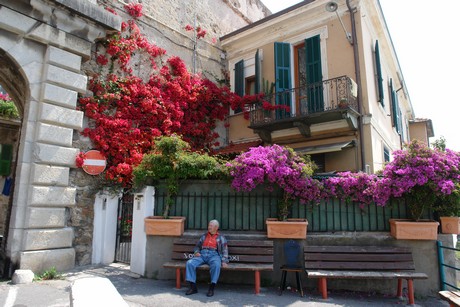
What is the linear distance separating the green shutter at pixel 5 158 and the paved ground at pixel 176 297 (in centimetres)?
732

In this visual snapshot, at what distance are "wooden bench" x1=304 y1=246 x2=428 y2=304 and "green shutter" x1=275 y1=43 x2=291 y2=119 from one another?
5950 millimetres

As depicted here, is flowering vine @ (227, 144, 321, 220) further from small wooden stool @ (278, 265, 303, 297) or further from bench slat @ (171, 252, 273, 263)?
small wooden stool @ (278, 265, 303, 297)

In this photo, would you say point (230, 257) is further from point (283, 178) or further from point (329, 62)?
point (329, 62)

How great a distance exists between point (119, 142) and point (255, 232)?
14.6ft

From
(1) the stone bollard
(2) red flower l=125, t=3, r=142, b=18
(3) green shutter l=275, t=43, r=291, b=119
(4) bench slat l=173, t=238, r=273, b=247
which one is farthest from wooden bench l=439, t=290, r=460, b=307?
(2) red flower l=125, t=3, r=142, b=18

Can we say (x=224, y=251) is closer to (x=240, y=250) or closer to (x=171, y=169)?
(x=240, y=250)

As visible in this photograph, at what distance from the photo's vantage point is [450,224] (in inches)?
225

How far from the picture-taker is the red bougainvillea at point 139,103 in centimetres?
834

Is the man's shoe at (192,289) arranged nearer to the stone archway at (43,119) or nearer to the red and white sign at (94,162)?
the stone archway at (43,119)

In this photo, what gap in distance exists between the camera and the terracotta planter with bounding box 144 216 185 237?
20.5 feet

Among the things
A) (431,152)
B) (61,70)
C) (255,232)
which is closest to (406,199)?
(431,152)

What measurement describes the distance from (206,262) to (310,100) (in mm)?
6668

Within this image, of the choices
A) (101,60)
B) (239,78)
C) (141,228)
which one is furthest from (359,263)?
(239,78)

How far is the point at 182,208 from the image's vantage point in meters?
6.66
